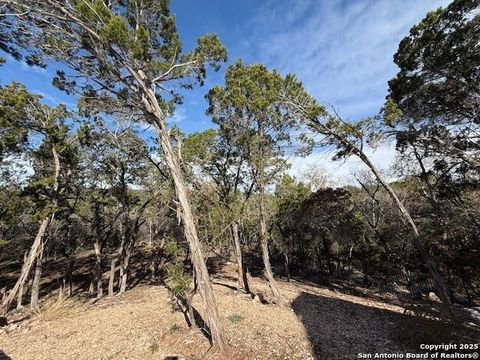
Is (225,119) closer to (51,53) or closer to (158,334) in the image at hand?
(51,53)

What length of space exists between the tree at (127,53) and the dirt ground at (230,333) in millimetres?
1241

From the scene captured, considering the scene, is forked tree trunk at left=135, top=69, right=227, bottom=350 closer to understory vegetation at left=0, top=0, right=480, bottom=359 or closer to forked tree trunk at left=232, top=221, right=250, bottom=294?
understory vegetation at left=0, top=0, right=480, bottom=359

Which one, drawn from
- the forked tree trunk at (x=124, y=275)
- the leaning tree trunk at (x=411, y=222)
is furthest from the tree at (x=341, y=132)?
the forked tree trunk at (x=124, y=275)

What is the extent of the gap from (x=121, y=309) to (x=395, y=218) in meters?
16.3

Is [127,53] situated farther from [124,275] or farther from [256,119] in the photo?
[124,275]

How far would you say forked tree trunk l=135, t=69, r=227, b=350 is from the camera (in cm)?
619

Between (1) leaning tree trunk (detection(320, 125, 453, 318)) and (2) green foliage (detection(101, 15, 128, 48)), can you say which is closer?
(2) green foliage (detection(101, 15, 128, 48))

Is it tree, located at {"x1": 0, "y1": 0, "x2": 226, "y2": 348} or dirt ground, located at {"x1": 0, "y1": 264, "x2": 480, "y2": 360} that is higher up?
tree, located at {"x1": 0, "y1": 0, "x2": 226, "y2": 348}

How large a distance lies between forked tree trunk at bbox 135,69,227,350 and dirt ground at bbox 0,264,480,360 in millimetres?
561

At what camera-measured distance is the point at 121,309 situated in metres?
9.79

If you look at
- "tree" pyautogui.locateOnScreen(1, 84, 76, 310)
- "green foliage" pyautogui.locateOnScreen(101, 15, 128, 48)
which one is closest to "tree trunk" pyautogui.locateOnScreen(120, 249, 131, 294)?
"tree" pyautogui.locateOnScreen(1, 84, 76, 310)

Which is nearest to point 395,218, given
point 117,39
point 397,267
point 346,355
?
point 397,267

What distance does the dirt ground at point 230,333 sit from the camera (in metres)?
6.31

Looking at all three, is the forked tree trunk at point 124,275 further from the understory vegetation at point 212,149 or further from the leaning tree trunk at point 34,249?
the leaning tree trunk at point 34,249
